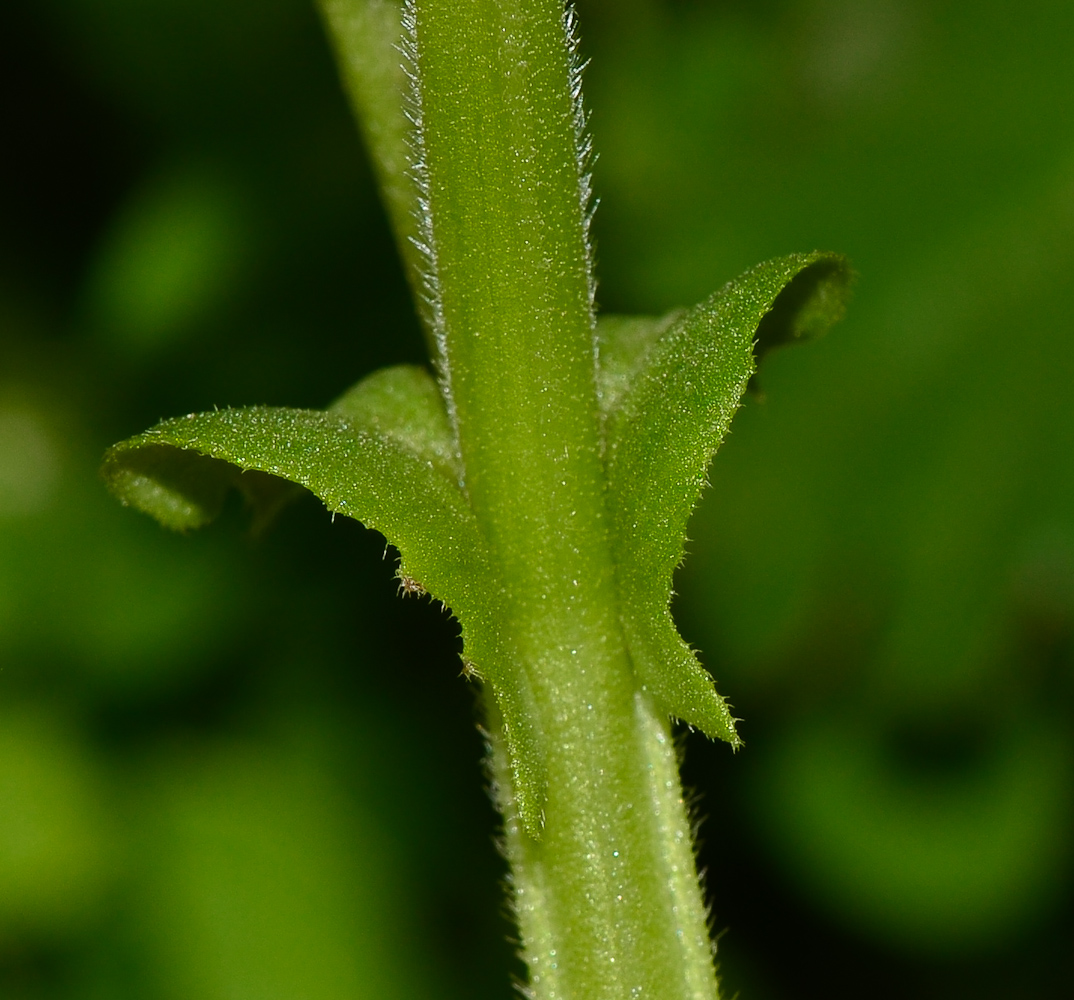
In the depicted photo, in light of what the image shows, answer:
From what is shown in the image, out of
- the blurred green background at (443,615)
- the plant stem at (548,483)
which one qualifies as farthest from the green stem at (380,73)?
the blurred green background at (443,615)

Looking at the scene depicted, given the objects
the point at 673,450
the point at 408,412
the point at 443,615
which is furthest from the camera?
the point at 443,615

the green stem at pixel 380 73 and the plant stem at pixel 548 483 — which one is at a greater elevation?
the green stem at pixel 380 73

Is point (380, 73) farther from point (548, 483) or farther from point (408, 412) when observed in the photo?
point (548, 483)

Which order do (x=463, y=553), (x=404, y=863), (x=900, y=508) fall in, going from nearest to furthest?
(x=463, y=553) → (x=900, y=508) → (x=404, y=863)

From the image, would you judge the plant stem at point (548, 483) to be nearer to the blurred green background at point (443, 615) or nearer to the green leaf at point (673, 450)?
the green leaf at point (673, 450)

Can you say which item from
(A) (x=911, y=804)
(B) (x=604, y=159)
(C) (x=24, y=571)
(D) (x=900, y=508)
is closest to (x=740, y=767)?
(A) (x=911, y=804)

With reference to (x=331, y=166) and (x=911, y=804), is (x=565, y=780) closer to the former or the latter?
(x=911, y=804)

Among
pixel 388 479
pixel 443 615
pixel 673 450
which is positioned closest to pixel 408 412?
pixel 388 479

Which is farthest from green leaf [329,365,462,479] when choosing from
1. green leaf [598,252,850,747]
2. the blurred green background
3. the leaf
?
the blurred green background
